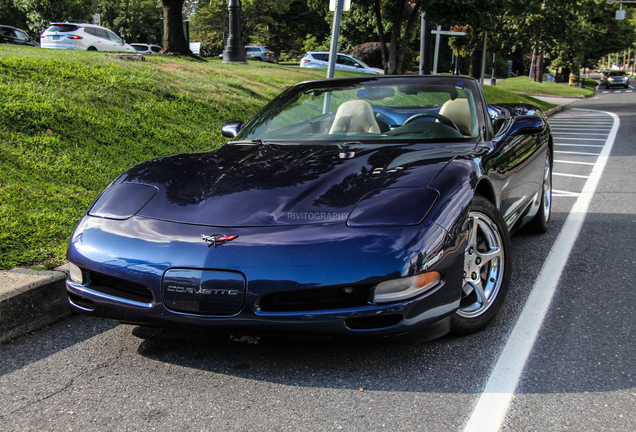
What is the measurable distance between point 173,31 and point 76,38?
938 centimetres

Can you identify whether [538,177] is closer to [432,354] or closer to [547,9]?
[432,354]

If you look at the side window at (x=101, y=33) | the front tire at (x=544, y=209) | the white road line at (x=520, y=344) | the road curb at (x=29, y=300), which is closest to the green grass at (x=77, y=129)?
the road curb at (x=29, y=300)

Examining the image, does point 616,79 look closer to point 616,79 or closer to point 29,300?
point 616,79

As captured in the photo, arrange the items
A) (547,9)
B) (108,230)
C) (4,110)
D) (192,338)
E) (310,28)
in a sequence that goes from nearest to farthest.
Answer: (108,230) → (192,338) → (4,110) → (547,9) → (310,28)

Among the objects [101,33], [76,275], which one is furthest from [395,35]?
[101,33]

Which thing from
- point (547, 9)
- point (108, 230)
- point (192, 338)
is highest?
point (547, 9)

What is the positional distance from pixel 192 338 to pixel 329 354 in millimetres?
706

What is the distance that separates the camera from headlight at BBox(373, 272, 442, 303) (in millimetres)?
2357

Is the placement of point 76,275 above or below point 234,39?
below

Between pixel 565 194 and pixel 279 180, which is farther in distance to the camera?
pixel 565 194

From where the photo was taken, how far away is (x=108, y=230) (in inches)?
105

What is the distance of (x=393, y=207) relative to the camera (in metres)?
2.53

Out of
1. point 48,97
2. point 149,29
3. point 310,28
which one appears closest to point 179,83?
point 48,97

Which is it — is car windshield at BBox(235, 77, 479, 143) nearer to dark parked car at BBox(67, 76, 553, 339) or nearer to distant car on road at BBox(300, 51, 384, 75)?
dark parked car at BBox(67, 76, 553, 339)
